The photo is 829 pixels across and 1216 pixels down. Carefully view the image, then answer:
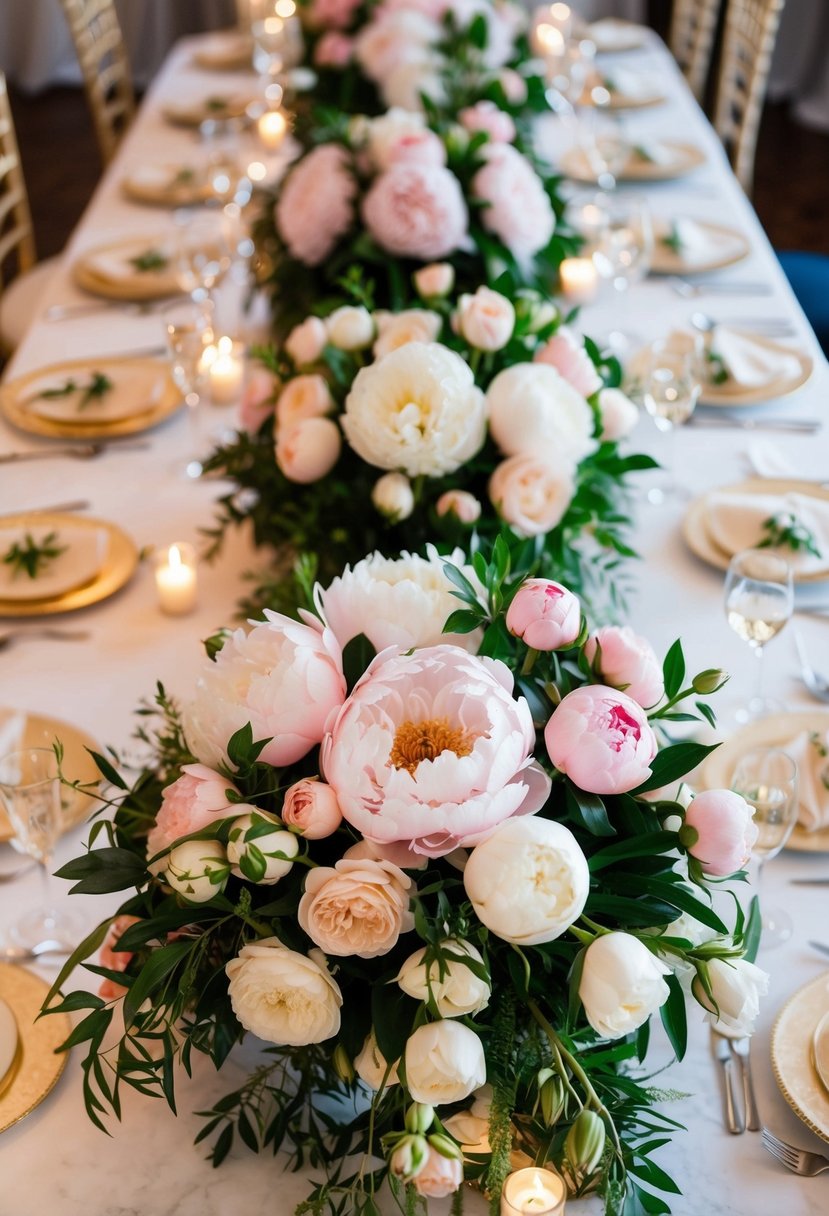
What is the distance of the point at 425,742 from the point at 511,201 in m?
1.30

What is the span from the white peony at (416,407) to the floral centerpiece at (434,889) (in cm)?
36

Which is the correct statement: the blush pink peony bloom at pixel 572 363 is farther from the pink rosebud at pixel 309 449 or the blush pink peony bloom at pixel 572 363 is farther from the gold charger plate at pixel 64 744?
the gold charger plate at pixel 64 744

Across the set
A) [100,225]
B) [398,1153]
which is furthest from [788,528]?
[100,225]

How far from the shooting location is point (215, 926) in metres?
0.87

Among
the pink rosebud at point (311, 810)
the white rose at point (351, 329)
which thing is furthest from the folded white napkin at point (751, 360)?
the pink rosebud at point (311, 810)

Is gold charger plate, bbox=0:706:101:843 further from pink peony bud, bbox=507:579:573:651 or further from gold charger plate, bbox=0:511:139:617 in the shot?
pink peony bud, bbox=507:579:573:651

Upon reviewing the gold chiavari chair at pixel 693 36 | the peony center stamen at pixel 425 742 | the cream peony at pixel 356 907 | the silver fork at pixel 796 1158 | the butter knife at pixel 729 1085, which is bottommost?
the gold chiavari chair at pixel 693 36

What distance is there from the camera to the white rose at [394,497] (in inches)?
55.4

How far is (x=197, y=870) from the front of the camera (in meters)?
0.84

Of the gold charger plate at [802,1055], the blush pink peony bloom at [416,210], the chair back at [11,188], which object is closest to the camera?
the gold charger plate at [802,1055]

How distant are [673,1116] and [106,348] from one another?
5.44 feet

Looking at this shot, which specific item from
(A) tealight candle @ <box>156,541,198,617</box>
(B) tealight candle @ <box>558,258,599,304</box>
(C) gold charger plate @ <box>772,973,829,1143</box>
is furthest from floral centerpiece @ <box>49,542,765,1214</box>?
(B) tealight candle @ <box>558,258,599,304</box>

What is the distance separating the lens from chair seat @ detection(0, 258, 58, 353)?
299 centimetres

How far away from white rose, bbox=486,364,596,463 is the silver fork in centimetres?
71
